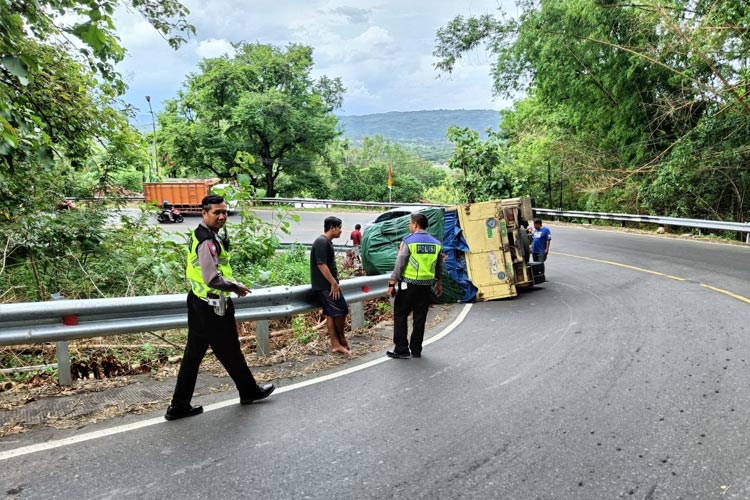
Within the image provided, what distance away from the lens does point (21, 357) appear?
559 cm

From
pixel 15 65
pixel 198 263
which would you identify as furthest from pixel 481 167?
pixel 15 65

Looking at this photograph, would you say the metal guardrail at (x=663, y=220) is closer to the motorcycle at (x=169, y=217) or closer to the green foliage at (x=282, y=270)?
the green foliage at (x=282, y=270)

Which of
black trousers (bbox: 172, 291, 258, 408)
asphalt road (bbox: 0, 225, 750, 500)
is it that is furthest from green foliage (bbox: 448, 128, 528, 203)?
black trousers (bbox: 172, 291, 258, 408)

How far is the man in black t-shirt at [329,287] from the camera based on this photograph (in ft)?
19.6

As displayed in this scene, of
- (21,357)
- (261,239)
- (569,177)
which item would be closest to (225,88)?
(569,177)

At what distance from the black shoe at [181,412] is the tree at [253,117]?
33548 mm

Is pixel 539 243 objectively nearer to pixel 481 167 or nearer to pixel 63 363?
pixel 63 363

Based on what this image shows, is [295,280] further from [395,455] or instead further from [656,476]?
[656,476]

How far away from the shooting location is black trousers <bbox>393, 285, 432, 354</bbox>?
586 centimetres

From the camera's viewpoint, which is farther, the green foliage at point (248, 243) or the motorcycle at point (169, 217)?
the motorcycle at point (169, 217)

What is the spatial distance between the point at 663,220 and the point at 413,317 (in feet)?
53.6

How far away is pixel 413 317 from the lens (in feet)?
19.6

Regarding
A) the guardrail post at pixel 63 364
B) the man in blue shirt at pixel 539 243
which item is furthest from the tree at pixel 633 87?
the guardrail post at pixel 63 364

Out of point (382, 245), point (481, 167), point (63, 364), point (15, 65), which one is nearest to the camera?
point (15, 65)
